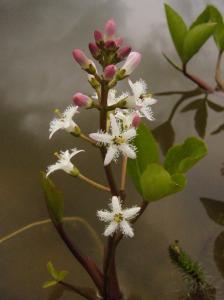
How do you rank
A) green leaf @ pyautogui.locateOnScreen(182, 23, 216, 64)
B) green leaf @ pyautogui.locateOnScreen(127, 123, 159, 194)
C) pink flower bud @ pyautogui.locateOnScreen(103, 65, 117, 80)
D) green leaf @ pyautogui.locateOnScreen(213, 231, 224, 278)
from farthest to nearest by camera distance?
green leaf @ pyautogui.locateOnScreen(182, 23, 216, 64) < green leaf @ pyautogui.locateOnScreen(213, 231, 224, 278) < green leaf @ pyautogui.locateOnScreen(127, 123, 159, 194) < pink flower bud @ pyautogui.locateOnScreen(103, 65, 117, 80)

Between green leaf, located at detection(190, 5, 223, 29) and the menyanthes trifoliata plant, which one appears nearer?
the menyanthes trifoliata plant

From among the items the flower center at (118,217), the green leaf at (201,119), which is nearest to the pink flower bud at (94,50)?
the flower center at (118,217)

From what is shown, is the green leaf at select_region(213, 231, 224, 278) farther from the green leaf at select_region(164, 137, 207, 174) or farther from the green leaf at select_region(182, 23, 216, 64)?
the green leaf at select_region(182, 23, 216, 64)

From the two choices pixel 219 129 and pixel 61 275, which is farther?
pixel 219 129

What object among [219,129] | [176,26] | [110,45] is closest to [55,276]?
[110,45]

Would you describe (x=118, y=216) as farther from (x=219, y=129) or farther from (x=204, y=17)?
(x=204, y=17)

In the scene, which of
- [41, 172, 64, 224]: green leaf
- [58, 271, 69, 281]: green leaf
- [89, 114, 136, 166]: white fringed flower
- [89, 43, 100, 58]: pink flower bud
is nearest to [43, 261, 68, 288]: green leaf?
[58, 271, 69, 281]: green leaf

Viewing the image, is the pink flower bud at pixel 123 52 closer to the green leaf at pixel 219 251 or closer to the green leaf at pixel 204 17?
the green leaf at pixel 219 251

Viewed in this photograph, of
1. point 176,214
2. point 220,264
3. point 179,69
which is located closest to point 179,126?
point 179,69
